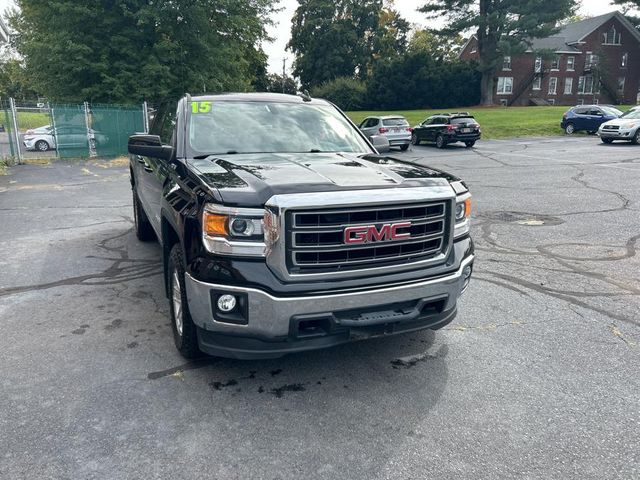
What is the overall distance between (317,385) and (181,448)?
3.20ft

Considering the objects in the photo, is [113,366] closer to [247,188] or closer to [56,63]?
[247,188]

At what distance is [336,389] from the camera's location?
130 inches

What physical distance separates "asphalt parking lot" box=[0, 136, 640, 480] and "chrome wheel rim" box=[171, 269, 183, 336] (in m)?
0.26

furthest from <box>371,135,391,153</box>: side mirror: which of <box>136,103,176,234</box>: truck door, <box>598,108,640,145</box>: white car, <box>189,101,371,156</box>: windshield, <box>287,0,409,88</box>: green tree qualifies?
<box>287,0,409,88</box>: green tree

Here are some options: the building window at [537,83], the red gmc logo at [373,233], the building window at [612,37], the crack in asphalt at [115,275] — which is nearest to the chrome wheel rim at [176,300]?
the red gmc logo at [373,233]

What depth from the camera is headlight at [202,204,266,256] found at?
9.55ft

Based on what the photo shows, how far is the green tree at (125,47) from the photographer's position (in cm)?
2314

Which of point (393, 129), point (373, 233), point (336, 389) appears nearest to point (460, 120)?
point (393, 129)

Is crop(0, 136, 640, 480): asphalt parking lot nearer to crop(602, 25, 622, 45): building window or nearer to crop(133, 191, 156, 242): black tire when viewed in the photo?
crop(133, 191, 156, 242): black tire

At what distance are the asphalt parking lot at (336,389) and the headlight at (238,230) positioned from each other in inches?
37.8

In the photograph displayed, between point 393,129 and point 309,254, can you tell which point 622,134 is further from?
point 309,254

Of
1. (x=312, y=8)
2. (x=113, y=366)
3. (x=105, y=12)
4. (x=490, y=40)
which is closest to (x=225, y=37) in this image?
(x=105, y=12)

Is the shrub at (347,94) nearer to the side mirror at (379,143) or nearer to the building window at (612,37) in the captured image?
the building window at (612,37)

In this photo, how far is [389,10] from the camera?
7031cm
